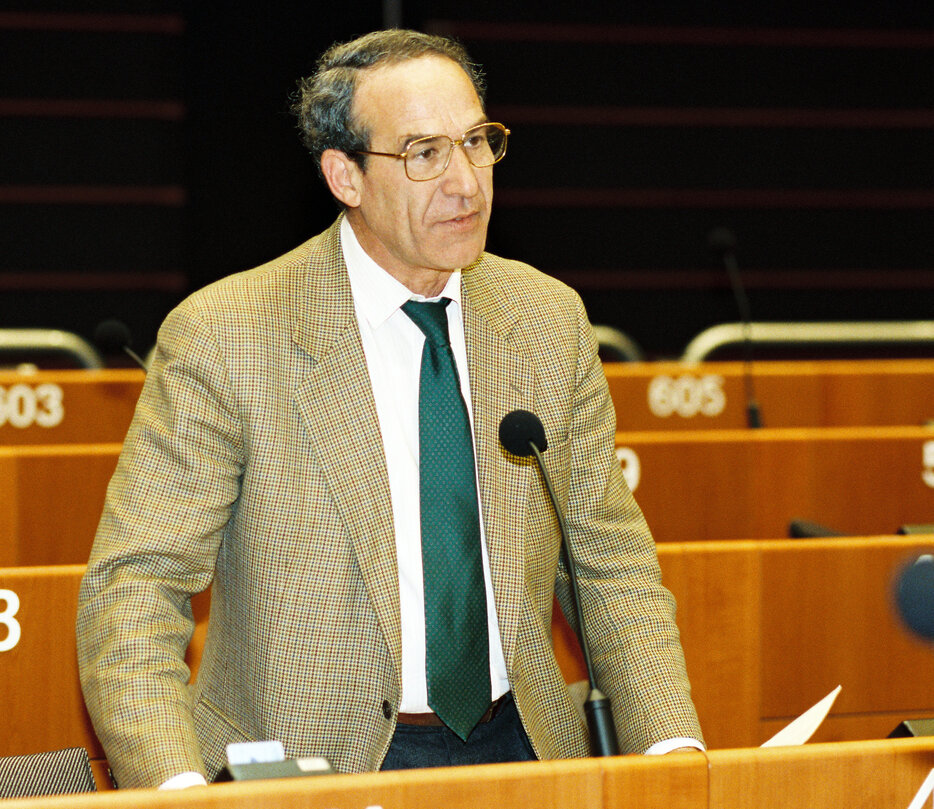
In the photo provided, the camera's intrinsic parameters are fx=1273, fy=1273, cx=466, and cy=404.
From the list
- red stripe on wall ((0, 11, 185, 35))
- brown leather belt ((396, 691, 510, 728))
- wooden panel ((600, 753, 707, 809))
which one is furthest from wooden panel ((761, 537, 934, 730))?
red stripe on wall ((0, 11, 185, 35))

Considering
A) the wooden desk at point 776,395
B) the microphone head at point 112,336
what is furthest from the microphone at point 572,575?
the wooden desk at point 776,395

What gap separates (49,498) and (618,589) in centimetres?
176

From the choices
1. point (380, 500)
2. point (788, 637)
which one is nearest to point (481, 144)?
point (380, 500)

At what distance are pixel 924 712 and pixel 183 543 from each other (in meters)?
1.66

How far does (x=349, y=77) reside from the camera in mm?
1851

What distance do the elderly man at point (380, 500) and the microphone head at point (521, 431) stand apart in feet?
0.77

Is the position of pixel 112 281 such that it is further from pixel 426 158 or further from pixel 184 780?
pixel 184 780

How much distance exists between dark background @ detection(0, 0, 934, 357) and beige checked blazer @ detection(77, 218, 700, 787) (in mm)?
4195

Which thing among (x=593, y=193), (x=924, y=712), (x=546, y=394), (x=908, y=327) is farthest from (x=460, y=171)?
(x=593, y=193)

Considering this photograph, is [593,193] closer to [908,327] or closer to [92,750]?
[908,327]

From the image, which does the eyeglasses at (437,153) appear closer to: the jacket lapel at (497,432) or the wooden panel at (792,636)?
the jacket lapel at (497,432)

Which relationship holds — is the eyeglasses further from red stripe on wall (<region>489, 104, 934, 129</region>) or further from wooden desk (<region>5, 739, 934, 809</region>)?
red stripe on wall (<region>489, 104, 934, 129</region>)

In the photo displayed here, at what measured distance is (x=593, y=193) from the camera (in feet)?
22.1

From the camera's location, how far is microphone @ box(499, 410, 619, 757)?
150 cm
